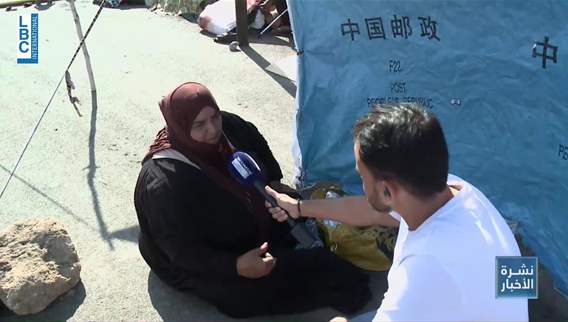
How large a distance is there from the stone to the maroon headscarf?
79 cm

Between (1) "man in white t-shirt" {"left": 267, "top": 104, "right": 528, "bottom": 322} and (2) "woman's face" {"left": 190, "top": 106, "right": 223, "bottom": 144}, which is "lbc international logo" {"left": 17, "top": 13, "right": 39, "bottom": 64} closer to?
(2) "woman's face" {"left": 190, "top": 106, "right": 223, "bottom": 144}

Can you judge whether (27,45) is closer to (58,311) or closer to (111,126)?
(111,126)

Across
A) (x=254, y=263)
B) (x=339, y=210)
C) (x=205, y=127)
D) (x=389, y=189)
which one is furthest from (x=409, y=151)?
(x=205, y=127)

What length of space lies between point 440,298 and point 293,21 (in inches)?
97.9

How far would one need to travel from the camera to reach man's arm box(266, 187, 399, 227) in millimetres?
2641

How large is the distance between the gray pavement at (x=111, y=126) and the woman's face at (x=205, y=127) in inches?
36.8

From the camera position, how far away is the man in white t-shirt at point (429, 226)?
5.67ft

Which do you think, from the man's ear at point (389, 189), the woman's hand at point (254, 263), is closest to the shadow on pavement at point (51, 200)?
the woman's hand at point (254, 263)

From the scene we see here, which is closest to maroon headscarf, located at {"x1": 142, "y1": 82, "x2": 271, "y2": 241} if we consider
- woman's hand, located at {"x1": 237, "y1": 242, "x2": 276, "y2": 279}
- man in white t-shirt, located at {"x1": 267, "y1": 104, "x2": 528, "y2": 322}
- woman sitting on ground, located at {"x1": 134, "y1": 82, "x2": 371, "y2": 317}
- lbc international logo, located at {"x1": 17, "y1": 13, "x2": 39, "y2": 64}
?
woman sitting on ground, located at {"x1": 134, "y1": 82, "x2": 371, "y2": 317}

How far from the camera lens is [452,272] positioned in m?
1.72

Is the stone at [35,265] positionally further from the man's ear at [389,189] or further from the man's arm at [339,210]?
the man's ear at [389,189]

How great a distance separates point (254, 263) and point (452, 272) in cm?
148

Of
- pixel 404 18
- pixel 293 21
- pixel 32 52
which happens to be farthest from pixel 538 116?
pixel 32 52

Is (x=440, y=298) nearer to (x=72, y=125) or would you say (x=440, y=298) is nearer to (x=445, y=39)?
(x=445, y=39)
